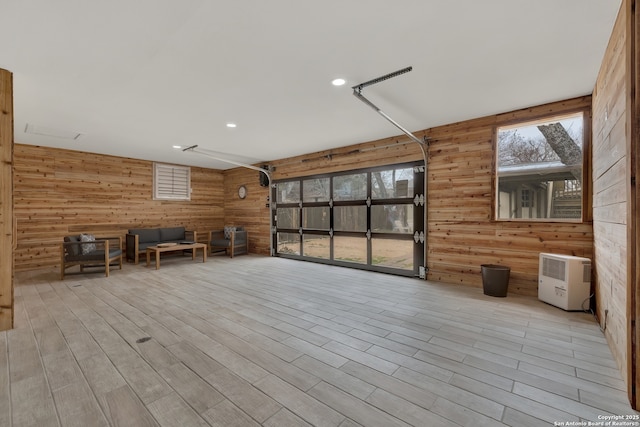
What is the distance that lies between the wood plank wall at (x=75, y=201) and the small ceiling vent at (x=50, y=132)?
1.25 meters

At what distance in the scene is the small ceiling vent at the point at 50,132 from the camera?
4.56 m

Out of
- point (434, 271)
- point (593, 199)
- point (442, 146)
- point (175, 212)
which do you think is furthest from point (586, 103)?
point (175, 212)

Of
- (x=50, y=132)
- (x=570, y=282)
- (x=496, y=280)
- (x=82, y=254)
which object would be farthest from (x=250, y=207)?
(x=570, y=282)

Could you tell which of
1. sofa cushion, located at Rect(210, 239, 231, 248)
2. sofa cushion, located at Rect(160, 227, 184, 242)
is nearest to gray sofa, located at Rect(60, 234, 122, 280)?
sofa cushion, located at Rect(160, 227, 184, 242)

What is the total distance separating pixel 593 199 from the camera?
123 inches

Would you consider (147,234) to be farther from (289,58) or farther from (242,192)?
(289,58)

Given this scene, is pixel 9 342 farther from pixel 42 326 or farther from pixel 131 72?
pixel 131 72

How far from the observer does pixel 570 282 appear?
3143 mm

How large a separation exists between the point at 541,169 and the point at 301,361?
4.02 m

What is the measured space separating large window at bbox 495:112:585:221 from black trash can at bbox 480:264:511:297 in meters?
0.81

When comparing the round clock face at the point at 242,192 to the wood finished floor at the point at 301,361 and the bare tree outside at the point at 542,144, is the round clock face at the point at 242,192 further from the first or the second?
the bare tree outside at the point at 542,144

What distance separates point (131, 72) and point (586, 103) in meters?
5.24

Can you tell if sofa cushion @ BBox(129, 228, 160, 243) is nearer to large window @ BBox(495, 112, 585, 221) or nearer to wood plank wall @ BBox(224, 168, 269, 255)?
wood plank wall @ BBox(224, 168, 269, 255)

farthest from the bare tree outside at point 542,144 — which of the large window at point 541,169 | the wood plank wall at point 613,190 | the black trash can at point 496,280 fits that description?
the black trash can at point 496,280
